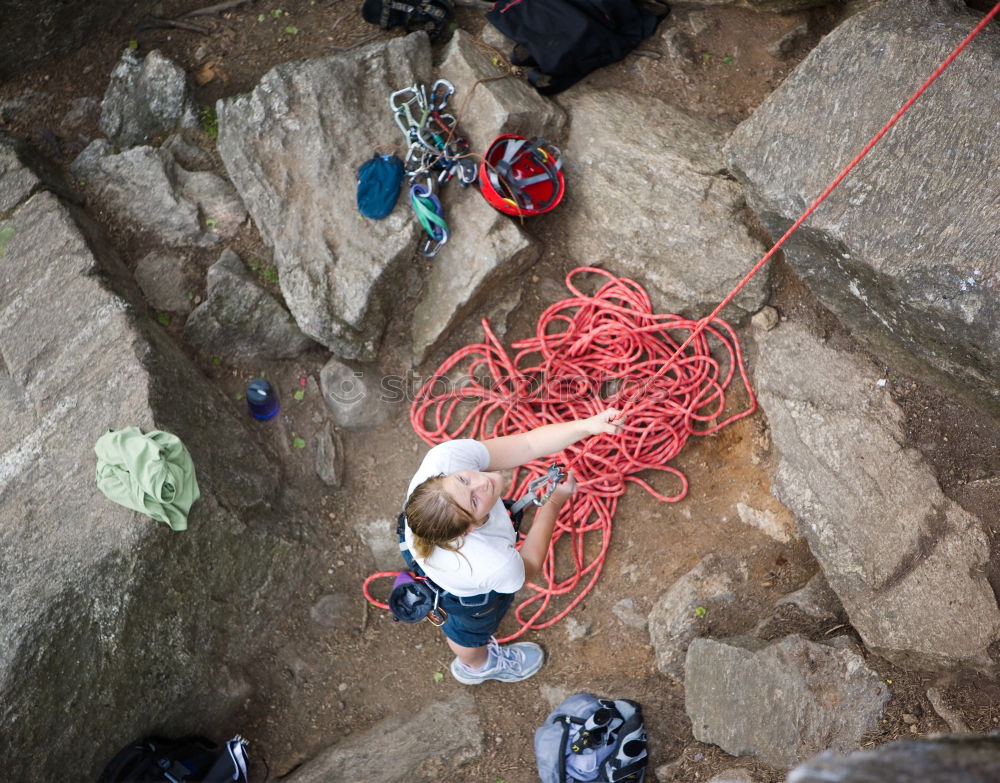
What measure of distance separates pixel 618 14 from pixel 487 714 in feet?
11.8

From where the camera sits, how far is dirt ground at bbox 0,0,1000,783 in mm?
3404

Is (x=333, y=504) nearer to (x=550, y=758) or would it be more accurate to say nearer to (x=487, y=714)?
(x=487, y=714)

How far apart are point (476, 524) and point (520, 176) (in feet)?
6.67

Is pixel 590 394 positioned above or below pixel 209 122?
below

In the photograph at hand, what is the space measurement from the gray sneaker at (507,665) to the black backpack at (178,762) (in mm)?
1060

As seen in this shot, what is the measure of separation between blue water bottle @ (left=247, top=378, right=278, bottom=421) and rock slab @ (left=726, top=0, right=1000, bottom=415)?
2575mm

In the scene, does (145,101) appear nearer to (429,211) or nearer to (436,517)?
(429,211)

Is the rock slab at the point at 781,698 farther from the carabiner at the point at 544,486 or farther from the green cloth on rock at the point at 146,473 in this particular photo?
the green cloth on rock at the point at 146,473

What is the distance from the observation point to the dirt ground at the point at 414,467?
3.40 meters

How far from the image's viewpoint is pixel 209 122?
436 cm

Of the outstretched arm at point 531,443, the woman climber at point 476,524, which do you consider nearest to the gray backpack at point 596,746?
the woman climber at point 476,524

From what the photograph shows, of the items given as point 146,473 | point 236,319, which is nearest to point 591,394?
point 236,319

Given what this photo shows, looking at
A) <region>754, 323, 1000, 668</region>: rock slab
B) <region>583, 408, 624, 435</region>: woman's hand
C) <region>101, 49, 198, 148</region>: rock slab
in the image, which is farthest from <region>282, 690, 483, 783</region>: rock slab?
<region>101, 49, 198, 148</region>: rock slab

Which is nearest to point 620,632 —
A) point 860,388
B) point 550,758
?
point 550,758
